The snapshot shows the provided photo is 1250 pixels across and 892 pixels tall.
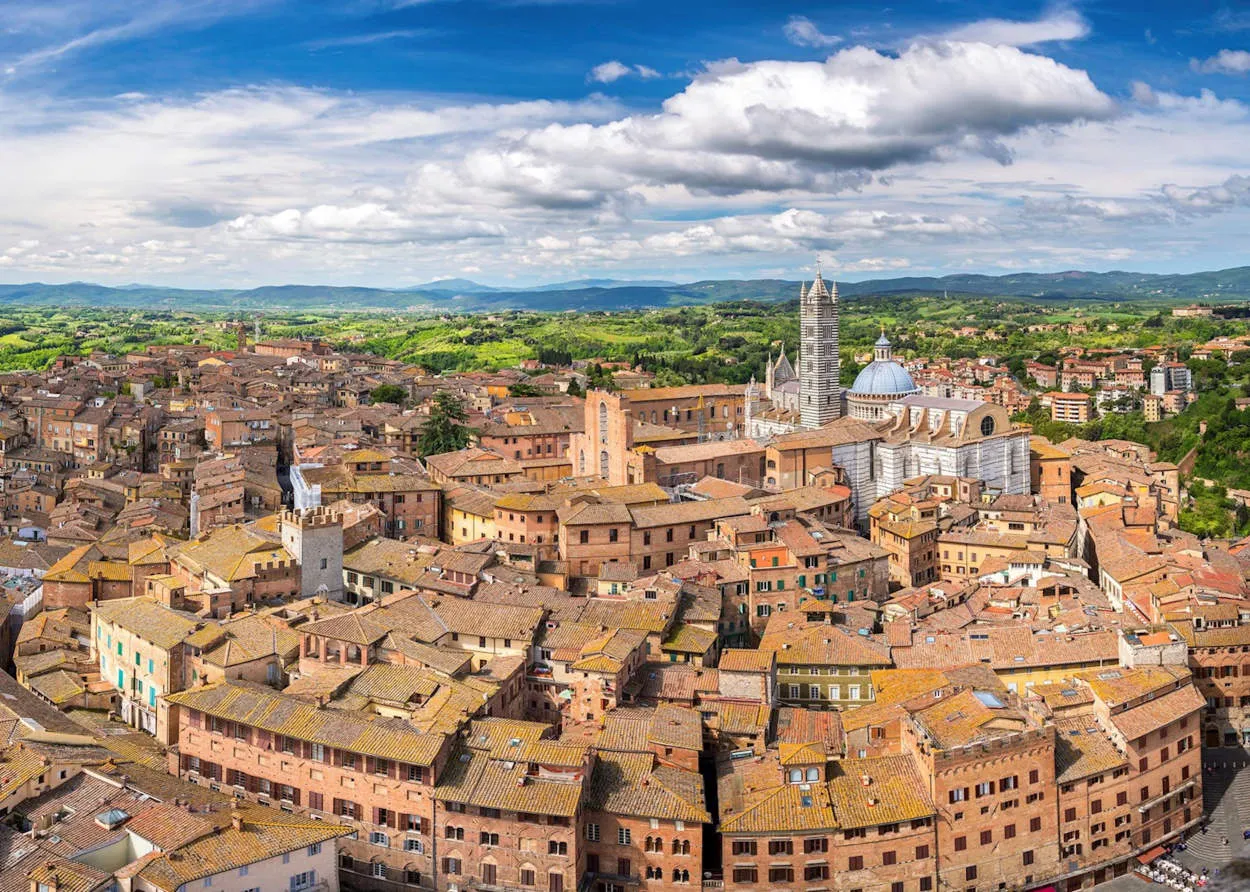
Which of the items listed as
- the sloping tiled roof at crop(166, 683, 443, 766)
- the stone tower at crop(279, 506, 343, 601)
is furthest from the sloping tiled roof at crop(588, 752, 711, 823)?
the stone tower at crop(279, 506, 343, 601)

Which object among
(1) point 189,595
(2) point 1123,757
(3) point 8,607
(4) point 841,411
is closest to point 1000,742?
(2) point 1123,757

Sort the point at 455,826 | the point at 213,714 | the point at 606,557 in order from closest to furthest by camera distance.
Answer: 1. the point at 455,826
2. the point at 213,714
3. the point at 606,557

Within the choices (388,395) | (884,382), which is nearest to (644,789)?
(884,382)

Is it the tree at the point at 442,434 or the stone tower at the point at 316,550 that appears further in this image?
the tree at the point at 442,434

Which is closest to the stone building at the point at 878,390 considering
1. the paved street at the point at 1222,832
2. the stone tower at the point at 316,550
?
the paved street at the point at 1222,832

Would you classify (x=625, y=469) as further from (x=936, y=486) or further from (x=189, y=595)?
(x=189, y=595)

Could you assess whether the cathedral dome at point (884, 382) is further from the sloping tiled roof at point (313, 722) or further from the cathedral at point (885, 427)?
the sloping tiled roof at point (313, 722)
